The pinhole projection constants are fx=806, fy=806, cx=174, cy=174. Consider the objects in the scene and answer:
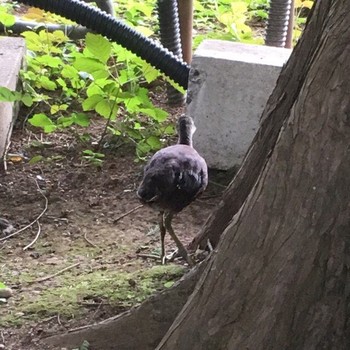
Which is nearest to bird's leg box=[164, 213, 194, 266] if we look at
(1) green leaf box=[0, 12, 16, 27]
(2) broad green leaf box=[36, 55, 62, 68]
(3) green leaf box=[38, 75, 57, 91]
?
(3) green leaf box=[38, 75, 57, 91]

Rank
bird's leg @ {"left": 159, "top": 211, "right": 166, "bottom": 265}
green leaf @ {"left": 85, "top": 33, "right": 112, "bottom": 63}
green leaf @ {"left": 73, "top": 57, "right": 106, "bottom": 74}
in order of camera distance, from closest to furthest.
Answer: bird's leg @ {"left": 159, "top": 211, "right": 166, "bottom": 265} < green leaf @ {"left": 85, "top": 33, "right": 112, "bottom": 63} < green leaf @ {"left": 73, "top": 57, "right": 106, "bottom": 74}

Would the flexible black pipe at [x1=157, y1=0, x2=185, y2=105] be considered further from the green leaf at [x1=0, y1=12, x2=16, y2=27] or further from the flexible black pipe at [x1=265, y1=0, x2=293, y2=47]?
the green leaf at [x1=0, y1=12, x2=16, y2=27]

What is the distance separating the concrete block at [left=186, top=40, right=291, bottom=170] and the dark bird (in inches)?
28.5

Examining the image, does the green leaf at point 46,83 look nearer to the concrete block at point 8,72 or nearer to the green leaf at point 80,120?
the concrete block at point 8,72

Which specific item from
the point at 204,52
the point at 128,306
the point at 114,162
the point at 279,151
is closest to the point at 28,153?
the point at 114,162

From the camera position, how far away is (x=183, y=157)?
4043mm

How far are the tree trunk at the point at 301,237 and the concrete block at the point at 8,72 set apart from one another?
10.5 ft

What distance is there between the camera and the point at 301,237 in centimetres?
214

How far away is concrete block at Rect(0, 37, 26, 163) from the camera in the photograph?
5.31m

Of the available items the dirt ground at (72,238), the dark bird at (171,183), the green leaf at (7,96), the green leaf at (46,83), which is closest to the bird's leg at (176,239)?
the dark bird at (171,183)

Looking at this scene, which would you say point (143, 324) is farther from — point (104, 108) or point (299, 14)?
point (299, 14)

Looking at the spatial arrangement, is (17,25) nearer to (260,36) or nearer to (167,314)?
(260,36)

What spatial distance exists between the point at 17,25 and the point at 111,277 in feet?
12.3

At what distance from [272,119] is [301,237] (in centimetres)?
112
